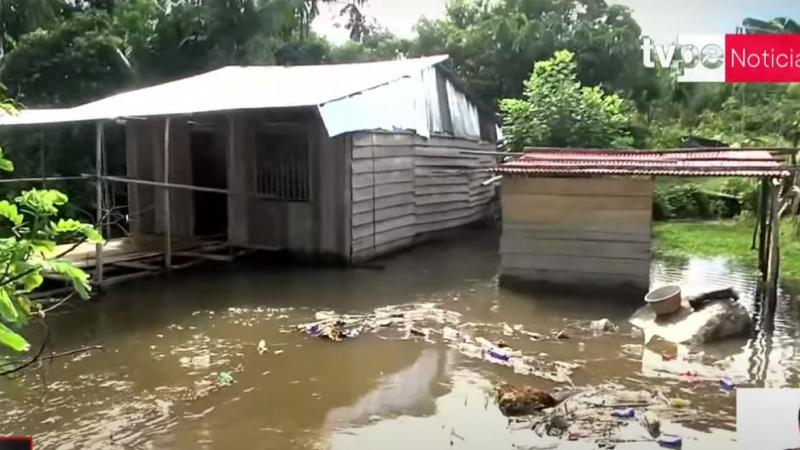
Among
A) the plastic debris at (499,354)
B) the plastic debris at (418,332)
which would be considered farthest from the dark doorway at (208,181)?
the plastic debris at (499,354)

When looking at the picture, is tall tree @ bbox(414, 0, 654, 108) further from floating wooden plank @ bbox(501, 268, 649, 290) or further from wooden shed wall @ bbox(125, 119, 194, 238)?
wooden shed wall @ bbox(125, 119, 194, 238)

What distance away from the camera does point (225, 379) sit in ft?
9.70

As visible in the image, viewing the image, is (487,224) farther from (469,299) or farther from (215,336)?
(215,336)

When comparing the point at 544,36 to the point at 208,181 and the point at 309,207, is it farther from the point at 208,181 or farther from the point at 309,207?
the point at 208,181

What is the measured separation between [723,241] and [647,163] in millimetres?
1088

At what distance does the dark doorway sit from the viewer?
627 centimetres

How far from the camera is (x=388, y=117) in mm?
5340

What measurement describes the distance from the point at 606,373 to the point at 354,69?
3175 millimetres

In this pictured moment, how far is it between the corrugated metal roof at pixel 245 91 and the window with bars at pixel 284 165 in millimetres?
453

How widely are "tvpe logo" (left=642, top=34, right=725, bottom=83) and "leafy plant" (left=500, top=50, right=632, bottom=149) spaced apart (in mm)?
796

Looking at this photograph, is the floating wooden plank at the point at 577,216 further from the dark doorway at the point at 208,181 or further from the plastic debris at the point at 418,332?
the dark doorway at the point at 208,181

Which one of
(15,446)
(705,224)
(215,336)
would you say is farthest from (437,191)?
(15,446)

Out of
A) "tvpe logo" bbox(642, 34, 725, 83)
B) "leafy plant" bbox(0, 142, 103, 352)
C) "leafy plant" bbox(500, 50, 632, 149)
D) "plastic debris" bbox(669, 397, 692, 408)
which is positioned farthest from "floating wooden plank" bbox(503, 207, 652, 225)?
"leafy plant" bbox(0, 142, 103, 352)

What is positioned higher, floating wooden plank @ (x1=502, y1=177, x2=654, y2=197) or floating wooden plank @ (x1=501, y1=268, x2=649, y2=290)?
floating wooden plank @ (x1=502, y1=177, x2=654, y2=197)
